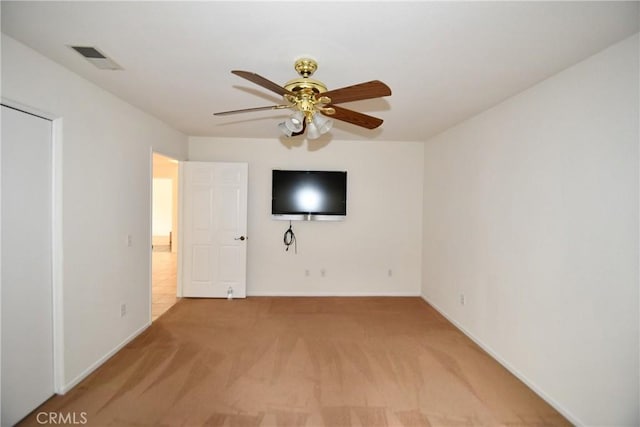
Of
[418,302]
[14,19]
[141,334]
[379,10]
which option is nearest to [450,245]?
[418,302]

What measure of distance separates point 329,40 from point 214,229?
3416 mm

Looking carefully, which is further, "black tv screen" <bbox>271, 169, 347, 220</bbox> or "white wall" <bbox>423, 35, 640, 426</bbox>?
"black tv screen" <bbox>271, 169, 347, 220</bbox>

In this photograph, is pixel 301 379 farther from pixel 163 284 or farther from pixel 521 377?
pixel 163 284

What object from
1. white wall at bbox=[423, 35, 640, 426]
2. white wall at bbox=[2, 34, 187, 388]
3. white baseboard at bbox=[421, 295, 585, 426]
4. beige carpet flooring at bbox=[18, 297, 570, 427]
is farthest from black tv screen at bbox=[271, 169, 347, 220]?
white baseboard at bbox=[421, 295, 585, 426]

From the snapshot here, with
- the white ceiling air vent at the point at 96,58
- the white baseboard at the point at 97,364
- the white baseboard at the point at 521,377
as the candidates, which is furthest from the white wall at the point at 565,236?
the white baseboard at the point at 97,364

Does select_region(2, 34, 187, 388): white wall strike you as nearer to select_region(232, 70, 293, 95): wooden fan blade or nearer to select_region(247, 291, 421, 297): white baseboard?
select_region(232, 70, 293, 95): wooden fan blade

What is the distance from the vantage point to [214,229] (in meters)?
4.42

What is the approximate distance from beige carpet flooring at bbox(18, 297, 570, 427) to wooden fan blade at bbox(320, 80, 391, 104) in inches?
86.5

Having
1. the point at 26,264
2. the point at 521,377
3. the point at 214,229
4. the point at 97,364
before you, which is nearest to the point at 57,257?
the point at 26,264

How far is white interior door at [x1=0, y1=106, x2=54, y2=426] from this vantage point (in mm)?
1861

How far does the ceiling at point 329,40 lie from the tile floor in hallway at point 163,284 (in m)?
2.89

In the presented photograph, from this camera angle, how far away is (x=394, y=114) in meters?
3.24

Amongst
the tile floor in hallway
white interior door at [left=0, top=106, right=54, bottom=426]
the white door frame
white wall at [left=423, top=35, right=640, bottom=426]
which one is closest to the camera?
white wall at [left=423, top=35, right=640, bottom=426]

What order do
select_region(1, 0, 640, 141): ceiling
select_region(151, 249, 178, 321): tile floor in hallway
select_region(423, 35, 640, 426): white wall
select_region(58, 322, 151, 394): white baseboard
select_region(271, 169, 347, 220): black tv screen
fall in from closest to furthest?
select_region(1, 0, 640, 141): ceiling < select_region(423, 35, 640, 426): white wall < select_region(58, 322, 151, 394): white baseboard < select_region(151, 249, 178, 321): tile floor in hallway < select_region(271, 169, 347, 220): black tv screen
